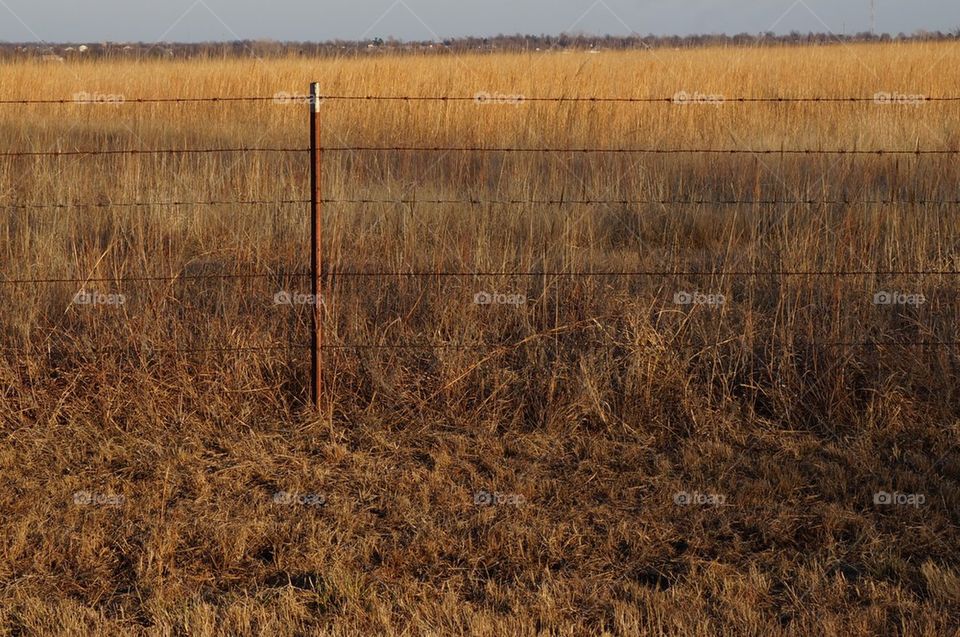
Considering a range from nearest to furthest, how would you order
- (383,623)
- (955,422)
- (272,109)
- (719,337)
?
(383,623) < (955,422) < (719,337) < (272,109)

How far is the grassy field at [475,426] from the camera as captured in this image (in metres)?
3.57

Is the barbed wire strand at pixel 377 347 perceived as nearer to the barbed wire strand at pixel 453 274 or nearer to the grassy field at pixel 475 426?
the grassy field at pixel 475 426

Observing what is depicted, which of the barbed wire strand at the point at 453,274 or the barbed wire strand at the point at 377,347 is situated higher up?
the barbed wire strand at the point at 453,274

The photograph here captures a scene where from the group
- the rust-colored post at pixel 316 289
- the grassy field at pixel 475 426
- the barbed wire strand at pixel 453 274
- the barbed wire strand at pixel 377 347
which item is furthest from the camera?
the barbed wire strand at pixel 453 274

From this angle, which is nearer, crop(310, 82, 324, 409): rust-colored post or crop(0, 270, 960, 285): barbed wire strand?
crop(310, 82, 324, 409): rust-colored post

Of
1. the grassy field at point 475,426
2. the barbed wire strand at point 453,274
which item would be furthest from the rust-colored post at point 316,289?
the barbed wire strand at point 453,274

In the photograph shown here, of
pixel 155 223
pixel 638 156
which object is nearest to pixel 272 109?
pixel 638 156

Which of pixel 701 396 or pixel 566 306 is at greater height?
pixel 566 306

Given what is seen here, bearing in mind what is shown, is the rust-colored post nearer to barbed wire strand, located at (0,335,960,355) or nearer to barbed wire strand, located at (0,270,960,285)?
barbed wire strand, located at (0,335,960,355)

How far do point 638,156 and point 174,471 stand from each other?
643cm

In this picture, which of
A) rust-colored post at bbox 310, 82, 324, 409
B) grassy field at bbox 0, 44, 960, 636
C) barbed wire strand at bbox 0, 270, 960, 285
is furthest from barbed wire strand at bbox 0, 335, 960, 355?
barbed wire strand at bbox 0, 270, 960, 285

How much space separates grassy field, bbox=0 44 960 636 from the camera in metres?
3.57

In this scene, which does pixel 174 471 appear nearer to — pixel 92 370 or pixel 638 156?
pixel 92 370

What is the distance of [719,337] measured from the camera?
5469 mm
